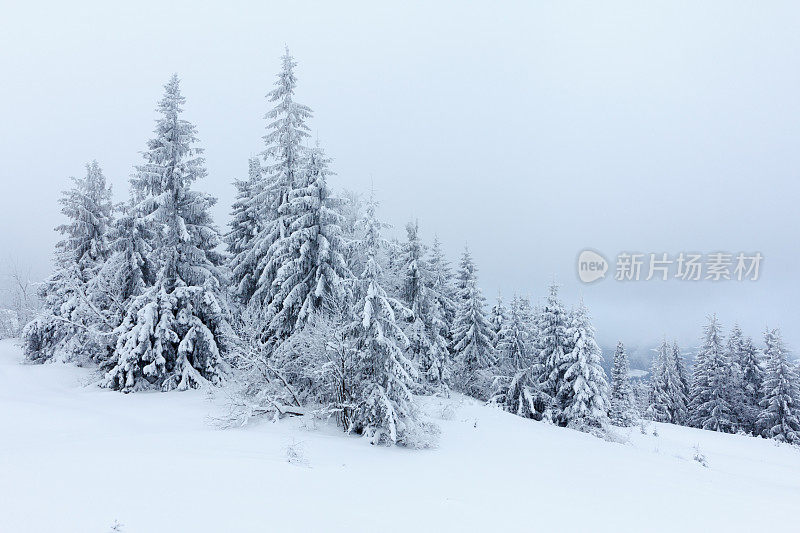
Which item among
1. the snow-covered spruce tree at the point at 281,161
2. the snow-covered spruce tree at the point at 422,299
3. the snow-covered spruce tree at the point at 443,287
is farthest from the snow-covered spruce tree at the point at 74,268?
the snow-covered spruce tree at the point at 443,287

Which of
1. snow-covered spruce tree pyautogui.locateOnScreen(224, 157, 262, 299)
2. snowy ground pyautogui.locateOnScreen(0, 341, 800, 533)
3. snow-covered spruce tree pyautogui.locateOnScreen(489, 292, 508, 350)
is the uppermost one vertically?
snow-covered spruce tree pyautogui.locateOnScreen(224, 157, 262, 299)

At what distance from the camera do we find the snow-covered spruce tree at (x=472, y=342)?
101 feet

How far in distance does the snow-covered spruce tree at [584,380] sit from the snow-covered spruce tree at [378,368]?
52.9 ft

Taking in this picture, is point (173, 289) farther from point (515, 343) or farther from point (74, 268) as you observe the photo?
point (515, 343)

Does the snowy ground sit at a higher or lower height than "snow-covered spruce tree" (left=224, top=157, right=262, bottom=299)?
lower

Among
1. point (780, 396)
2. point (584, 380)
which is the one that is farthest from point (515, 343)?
point (780, 396)

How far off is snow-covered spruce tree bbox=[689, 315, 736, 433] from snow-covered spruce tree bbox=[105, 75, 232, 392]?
148 feet

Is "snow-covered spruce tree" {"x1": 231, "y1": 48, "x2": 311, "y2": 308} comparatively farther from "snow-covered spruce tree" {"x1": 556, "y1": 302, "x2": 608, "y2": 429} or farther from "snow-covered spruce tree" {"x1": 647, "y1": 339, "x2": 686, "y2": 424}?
"snow-covered spruce tree" {"x1": 647, "y1": 339, "x2": 686, "y2": 424}

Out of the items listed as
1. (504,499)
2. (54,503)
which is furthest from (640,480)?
(54,503)

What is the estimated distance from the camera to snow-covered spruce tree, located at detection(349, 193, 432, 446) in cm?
1230

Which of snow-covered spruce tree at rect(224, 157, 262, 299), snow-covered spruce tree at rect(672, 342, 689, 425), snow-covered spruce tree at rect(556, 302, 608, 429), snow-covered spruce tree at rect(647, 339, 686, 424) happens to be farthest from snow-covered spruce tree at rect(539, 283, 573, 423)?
snow-covered spruce tree at rect(672, 342, 689, 425)

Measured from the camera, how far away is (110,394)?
17.2m

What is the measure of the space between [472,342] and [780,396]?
95.6ft

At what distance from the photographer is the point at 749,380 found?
137ft
